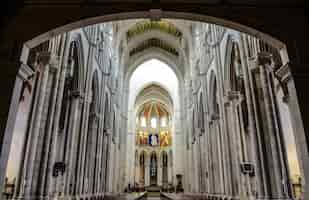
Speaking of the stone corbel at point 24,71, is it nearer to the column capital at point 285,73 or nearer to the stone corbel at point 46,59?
the stone corbel at point 46,59

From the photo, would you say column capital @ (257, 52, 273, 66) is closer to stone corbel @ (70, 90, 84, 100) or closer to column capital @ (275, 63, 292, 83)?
column capital @ (275, 63, 292, 83)

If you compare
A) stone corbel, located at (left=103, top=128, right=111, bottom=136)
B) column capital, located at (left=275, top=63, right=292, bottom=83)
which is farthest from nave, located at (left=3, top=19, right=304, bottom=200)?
stone corbel, located at (left=103, top=128, right=111, bottom=136)

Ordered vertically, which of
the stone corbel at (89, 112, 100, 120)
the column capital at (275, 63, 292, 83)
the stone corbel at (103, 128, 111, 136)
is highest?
the stone corbel at (89, 112, 100, 120)

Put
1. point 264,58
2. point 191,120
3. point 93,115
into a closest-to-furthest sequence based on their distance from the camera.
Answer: point 264,58
point 93,115
point 191,120

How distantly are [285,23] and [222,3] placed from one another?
1571 mm

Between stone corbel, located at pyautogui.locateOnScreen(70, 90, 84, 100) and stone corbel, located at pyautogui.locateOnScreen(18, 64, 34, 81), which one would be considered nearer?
stone corbel, located at pyautogui.locateOnScreen(18, 64, 34, 81)

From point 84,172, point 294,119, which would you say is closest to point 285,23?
point 294,119

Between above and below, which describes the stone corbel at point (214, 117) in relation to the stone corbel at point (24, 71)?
above

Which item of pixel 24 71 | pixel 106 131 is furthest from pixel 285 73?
pixel 106 131

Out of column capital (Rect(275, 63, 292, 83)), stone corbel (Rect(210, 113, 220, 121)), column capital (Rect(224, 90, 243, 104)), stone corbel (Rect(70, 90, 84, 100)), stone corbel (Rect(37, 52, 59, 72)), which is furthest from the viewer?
stone corbel (Rect(210, 113, 220, 121))

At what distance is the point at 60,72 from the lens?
32.9 ft

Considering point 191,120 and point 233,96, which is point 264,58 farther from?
point 191,120

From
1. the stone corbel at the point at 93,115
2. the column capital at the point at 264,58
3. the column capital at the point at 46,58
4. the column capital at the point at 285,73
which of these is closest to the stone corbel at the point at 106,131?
the stone corbel at the point at 93,115

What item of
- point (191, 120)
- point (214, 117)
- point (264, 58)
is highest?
point (191, 120)
